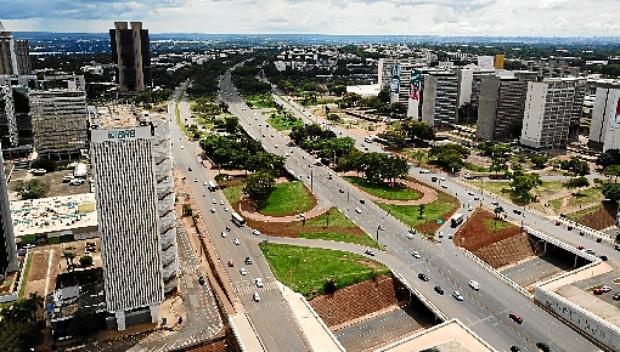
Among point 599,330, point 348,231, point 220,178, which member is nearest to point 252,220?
point 348,231

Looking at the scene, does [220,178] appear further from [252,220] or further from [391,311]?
[391,311]

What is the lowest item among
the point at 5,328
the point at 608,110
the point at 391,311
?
the point at 391,311

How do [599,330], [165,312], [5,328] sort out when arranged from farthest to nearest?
[165,312] → [599,330] → [5,328]

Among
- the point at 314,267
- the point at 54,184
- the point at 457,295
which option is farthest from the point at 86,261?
the point at 457,295

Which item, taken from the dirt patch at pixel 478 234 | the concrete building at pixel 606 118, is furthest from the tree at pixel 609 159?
the dirt patch at pixel 478 234

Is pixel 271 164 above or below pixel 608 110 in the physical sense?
below

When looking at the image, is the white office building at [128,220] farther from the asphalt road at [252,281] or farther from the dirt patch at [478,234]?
the dirt patch at [478,234]

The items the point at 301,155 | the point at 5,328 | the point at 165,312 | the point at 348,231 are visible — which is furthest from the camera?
the point at 301,155

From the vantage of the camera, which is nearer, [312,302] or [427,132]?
[312,302]

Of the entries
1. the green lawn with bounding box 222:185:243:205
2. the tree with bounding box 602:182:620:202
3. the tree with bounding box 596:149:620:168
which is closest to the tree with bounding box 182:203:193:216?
the green lawn with bounding box 222:185:243:205
